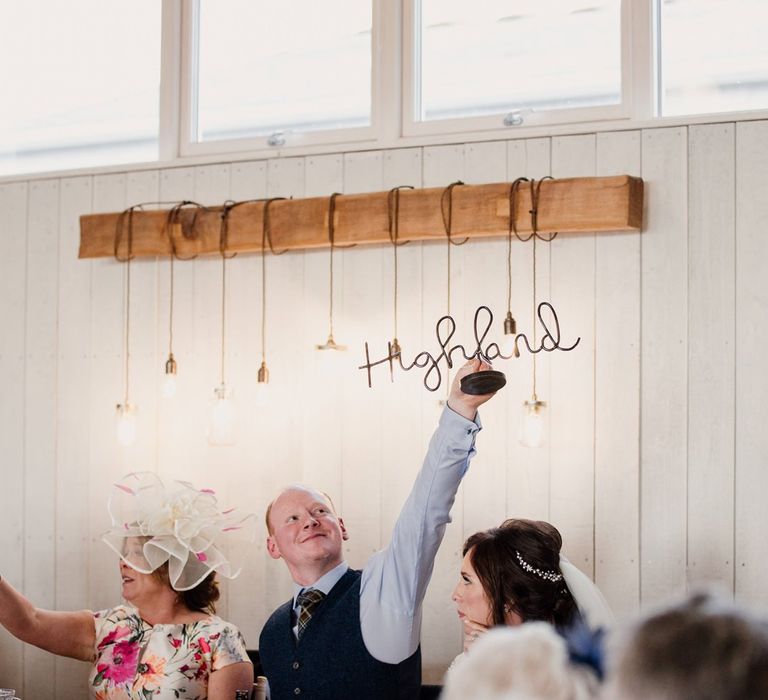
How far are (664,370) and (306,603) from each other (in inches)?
44.5

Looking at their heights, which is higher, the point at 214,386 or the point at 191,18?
the point at 191,18

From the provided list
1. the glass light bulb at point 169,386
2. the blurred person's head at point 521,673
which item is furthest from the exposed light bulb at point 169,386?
the blurred person's head at point 521,673

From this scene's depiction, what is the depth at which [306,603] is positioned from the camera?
2.77m

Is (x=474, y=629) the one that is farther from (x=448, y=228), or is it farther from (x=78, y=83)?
(x=78, y=83)

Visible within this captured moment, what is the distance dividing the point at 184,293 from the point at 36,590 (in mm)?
1095

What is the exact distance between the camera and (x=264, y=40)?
3.58 meters

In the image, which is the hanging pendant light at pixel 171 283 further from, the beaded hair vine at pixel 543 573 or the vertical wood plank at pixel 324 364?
the beaded hair vine at pixel 543 573

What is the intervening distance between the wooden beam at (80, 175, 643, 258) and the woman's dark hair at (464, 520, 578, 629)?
89 centimetres

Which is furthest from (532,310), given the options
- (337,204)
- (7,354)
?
(7,354)

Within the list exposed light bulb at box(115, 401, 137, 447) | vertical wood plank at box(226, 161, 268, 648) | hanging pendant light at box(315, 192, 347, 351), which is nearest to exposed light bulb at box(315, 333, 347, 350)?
hanging pendant light at box(315, 192, 347, 351)

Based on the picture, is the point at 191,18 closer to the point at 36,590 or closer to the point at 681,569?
the point at 36,590

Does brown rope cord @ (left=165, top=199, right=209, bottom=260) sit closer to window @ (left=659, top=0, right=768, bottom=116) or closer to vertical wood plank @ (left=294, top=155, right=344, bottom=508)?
vertical wood plank @ (left=294, top=155, right=344, bottom=508)

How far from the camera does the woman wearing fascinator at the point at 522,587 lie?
2520mm

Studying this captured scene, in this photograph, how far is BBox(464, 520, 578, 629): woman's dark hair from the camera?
2.52m
